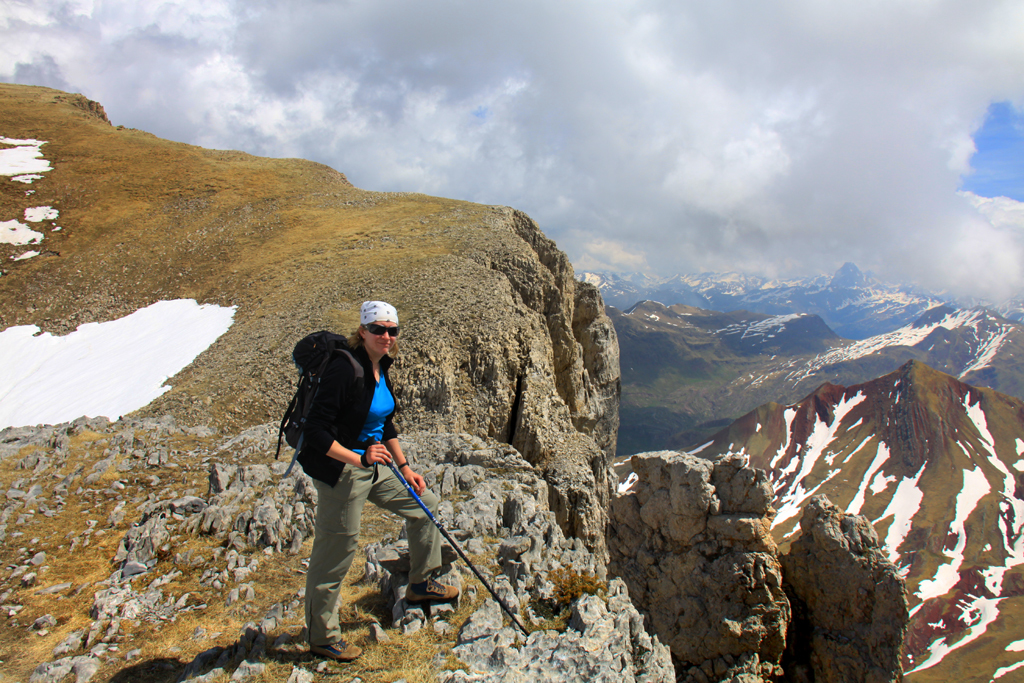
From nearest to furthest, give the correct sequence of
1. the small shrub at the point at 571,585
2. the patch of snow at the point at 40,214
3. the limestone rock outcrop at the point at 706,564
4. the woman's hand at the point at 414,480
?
1. the woman's hand at the point at 414,480
2. the small shrub at the point at 571,585
3. the limestone rock outcrop at the point at 706,564
4. the patch of snow at the point at 40,214

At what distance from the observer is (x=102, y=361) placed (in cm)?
3516

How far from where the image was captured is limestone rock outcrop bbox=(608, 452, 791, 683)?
20.5 meters

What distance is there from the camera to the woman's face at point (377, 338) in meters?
7.23

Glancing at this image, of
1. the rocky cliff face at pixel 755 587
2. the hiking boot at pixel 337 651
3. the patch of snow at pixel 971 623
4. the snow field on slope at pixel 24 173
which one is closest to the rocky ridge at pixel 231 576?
the hiking boot at pixel 337 651

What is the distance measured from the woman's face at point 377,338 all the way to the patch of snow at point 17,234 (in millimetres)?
64590

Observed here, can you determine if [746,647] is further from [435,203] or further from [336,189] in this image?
[336,189]

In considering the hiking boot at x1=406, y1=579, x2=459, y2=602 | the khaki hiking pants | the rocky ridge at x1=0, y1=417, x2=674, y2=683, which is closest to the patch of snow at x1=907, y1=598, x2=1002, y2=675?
the rocky ridge at x1=0, y1=417, x2=674, y2=683

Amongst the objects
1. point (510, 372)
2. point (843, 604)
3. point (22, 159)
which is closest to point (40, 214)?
point (22, 159)

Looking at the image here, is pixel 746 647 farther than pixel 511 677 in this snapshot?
Yes

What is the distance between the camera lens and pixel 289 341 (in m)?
31.2

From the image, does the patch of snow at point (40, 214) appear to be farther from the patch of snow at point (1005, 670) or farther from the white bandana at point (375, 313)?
the patch of snow at point (1005, 670)

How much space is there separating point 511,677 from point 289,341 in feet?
92.4

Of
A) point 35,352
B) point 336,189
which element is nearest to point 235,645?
point 35,352

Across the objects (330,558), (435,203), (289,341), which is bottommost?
(330,558)
